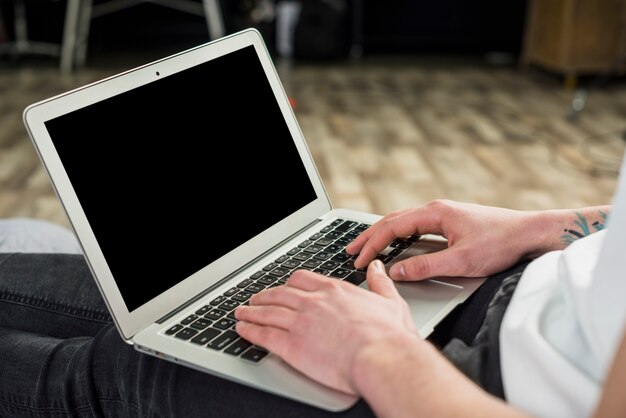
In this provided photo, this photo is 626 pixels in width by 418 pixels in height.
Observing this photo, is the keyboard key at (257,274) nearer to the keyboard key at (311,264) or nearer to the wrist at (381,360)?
the keyboard key at (311,264)

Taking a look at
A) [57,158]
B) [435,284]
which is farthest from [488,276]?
[57,158]

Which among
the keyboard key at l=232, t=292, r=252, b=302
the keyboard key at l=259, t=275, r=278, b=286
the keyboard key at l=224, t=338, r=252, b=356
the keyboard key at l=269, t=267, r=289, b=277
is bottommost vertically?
the keyboard key at l=269, t=267, r=289, b=277

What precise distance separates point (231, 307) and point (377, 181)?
6.00 ft

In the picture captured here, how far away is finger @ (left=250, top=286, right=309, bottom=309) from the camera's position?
0.69m

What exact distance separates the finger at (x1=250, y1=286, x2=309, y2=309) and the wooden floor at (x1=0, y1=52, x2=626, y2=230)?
1.58 m

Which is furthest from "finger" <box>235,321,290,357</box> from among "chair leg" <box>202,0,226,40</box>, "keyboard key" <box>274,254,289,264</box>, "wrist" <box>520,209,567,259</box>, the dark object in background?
the dark object in background

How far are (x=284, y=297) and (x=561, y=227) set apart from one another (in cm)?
33

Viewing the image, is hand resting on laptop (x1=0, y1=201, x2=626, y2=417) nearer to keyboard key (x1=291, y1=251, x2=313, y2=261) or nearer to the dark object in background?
keyboard key (x1=291, y1=251, x2=313, y2=261)

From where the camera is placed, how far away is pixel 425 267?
81 centimetres

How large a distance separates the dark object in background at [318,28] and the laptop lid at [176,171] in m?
3.67

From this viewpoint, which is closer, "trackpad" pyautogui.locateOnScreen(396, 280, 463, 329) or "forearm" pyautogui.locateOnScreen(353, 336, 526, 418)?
"forearm" pyautogui.locateOnScreen(353, 336, 526, 418)

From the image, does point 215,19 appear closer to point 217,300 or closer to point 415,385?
point 217,300

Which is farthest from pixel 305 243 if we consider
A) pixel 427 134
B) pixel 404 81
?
pixel 404 81

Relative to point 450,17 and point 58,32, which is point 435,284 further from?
point 58,32
